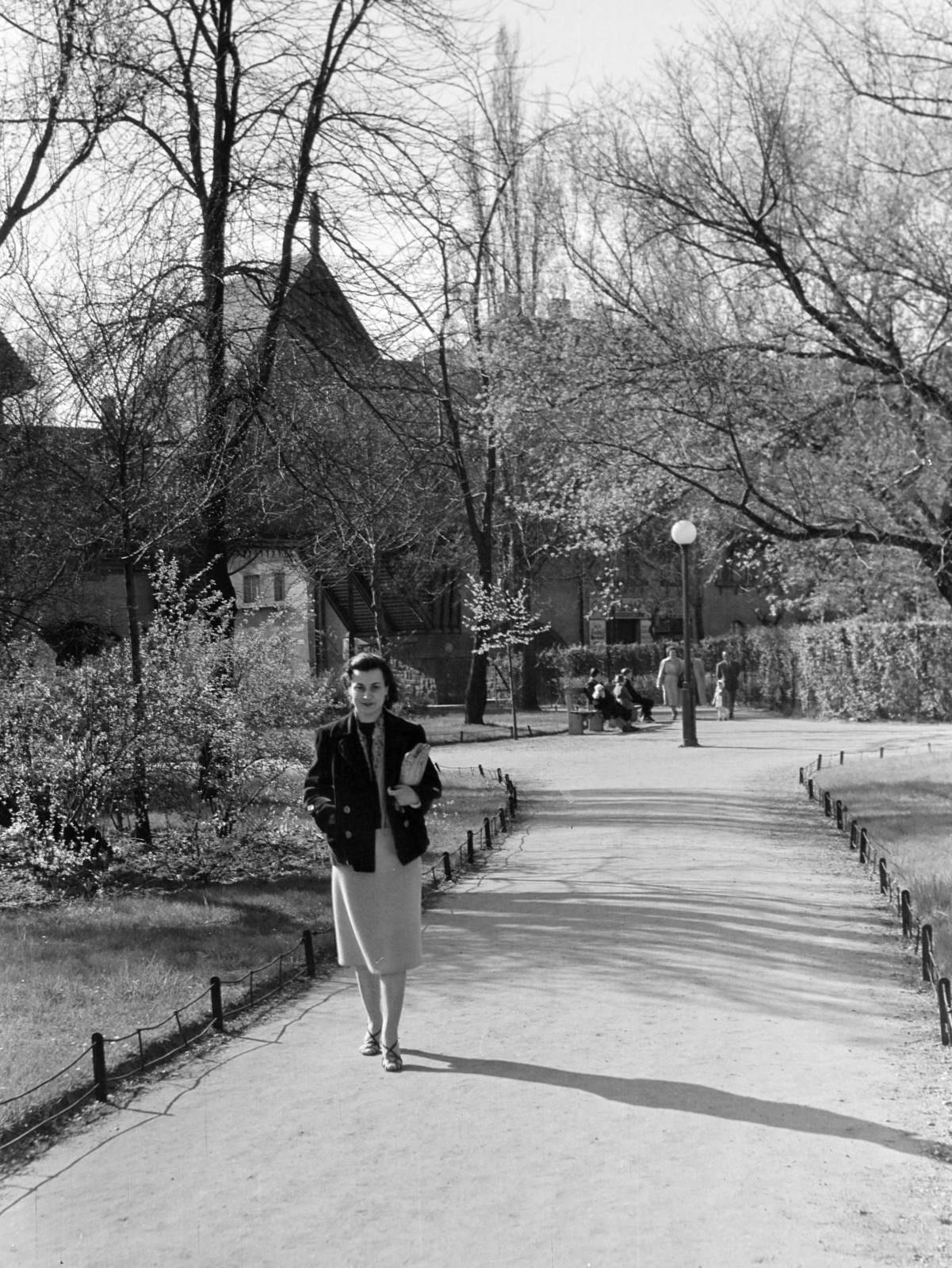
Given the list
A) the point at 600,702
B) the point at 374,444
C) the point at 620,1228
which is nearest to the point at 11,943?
the point at 620,1228

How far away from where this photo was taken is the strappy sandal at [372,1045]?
6176mm

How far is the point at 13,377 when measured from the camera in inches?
465

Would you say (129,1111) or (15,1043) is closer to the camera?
(129,1111)

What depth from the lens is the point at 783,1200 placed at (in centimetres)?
436

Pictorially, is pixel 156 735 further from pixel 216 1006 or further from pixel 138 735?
pixel 216 1006

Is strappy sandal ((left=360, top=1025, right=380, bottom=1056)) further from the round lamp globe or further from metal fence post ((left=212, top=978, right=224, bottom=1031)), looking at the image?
the round lamp globe

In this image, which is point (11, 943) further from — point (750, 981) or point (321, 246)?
point (321, 246)

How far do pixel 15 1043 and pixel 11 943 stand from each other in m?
2.25

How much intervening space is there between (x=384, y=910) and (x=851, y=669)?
27565 mm

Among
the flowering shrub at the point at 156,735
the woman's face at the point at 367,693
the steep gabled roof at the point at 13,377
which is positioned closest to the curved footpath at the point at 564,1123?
the woman's face at the point at 367,693

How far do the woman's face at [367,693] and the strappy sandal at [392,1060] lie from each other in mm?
1444

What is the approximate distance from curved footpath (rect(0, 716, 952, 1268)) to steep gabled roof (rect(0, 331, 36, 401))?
5888 mm

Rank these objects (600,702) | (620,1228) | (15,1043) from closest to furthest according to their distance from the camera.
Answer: (620,1228) < (15,1043) < (600,702)

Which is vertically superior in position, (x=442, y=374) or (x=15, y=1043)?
(x=442, y=374)
